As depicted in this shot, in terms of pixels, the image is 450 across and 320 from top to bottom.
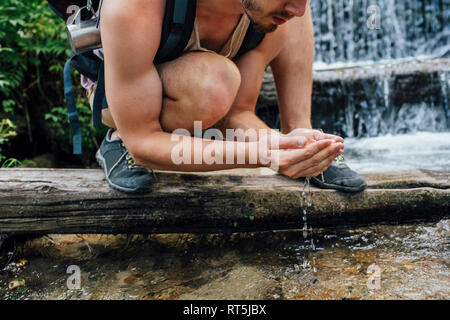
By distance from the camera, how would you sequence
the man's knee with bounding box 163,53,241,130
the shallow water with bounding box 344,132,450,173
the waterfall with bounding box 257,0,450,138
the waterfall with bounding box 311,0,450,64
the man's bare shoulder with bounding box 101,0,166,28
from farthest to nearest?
1. the waterfall with bounding box 311,0,450,64
2. the waterfall with bounding box 257,0,450,138
3. the shallow water with bounding box 344,132,450,173
4. the man's knee with bounding box 163,53,241,130
5. the man's bare shoulder with bounding box 101,0,166,28

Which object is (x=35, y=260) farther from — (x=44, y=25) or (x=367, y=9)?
(x=367, y=9)

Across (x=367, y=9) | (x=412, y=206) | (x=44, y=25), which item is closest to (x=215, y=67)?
(x=412, y=206)

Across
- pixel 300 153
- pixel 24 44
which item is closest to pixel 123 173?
pixel 300 153

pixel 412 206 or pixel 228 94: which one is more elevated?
pixel 228 94

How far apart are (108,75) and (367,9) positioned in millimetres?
5444

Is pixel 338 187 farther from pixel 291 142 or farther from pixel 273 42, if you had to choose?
pixel 273 42

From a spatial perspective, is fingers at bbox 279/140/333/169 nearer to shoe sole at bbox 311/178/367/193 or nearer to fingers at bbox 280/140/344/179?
fingers at bbox 280/140/344/179

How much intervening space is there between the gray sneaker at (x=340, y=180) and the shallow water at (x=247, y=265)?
19 centimetres

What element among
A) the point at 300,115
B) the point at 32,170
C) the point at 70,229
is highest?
the point at 300,115

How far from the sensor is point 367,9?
5699 mm

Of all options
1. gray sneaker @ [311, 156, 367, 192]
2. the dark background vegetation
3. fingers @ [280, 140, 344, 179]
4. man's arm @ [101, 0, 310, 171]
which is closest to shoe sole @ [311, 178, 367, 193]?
gray sneaker @ [311, 156, 367, 192]

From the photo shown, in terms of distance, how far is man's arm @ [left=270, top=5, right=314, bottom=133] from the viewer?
1.69 meters

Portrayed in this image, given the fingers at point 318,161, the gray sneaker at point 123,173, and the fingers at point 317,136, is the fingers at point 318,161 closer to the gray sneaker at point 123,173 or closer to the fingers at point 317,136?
the fingers at point 317,136

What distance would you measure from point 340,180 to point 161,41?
0.89m
